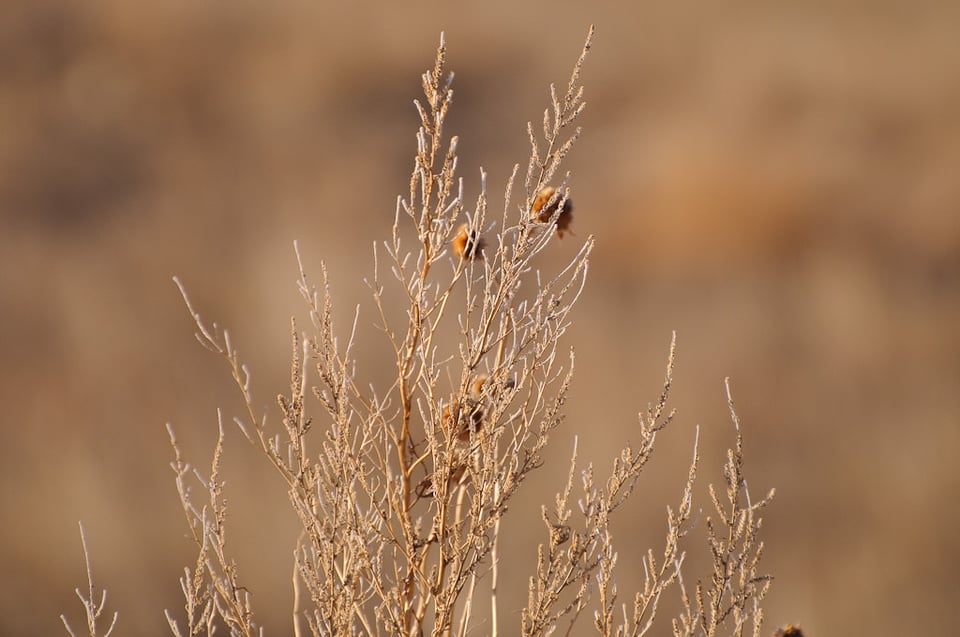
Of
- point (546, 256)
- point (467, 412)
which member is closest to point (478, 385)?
point (467, 412)

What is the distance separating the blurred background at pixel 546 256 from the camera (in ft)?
10.1

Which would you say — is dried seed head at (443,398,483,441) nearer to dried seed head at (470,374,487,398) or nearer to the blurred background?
dried seed head at (470,374,487,398)

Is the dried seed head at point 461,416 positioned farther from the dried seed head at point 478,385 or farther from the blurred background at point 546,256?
the blurred background at point 546,256

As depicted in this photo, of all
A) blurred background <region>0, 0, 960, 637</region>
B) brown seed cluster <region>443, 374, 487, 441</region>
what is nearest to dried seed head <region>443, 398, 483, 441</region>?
brown seed cluster <region>443, 374, 487, 441</region>

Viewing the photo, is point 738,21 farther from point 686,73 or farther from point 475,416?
point 475,416

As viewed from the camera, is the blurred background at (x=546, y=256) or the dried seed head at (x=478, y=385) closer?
the dried seed head at (x=478, y=385)

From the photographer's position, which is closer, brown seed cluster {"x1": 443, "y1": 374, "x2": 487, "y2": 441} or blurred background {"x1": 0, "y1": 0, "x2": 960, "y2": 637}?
brown seed cluster {"x1": 443, "y1": 374, "x2": 487, "y2": 441}

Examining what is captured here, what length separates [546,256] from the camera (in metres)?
3.29

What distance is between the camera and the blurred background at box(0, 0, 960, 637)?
10.1ft

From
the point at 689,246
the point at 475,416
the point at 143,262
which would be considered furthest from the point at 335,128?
the point at 475,416

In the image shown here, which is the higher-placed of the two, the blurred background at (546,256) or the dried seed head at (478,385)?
the blurred background at (546,256)

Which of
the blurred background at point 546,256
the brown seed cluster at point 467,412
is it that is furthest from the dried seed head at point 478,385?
the blurred background at point 546,256

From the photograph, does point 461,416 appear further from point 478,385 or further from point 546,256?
point 546,256

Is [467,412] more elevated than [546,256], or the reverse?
[546,256]
